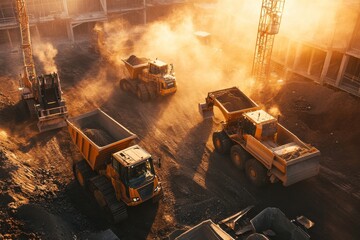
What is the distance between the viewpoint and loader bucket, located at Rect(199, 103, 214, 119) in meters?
18.7

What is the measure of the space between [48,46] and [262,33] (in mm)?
21956

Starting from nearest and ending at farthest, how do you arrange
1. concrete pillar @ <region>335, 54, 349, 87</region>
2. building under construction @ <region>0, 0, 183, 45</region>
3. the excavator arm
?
the excavator arm < concrete pillar @ <region>335, 54, 349, 87</region> < building under construction @ <region>0, 0, 183, 45</region>

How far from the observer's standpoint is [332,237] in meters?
11.8

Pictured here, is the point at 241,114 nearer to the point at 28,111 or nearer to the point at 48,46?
the point at 28,111

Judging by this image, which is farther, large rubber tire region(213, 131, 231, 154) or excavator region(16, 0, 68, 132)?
excavator region(16, 0, 68, 132)

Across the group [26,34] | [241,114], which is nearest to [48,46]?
[26,34]

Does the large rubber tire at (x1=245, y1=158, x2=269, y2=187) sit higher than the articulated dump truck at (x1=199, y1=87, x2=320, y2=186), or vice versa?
the articulated dump truck at (x1=199, y1=87, x2=320, y2=186)

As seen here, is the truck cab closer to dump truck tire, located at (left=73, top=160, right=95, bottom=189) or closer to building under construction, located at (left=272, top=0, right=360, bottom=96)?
dump truck tire, located at (left=73, top=160, right=95, bottom=189)

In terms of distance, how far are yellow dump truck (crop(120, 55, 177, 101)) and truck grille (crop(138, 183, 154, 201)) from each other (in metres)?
10.8

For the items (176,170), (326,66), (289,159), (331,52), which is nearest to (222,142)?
(176,170)

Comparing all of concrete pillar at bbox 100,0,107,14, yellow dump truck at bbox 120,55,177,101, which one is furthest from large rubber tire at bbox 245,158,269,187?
concrete pillar at bbox 100,0,107,14

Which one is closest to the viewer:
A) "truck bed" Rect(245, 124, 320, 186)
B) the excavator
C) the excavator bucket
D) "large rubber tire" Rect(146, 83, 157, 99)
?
"truck bed" Rect(245, 124, 320, 186)

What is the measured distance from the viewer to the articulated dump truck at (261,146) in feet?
42.9

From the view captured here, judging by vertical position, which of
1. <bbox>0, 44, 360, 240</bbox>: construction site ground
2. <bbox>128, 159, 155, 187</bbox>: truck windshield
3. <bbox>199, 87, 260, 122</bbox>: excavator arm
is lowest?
<bbox>0, 44, 360, 240</bbox>: construction site ground
